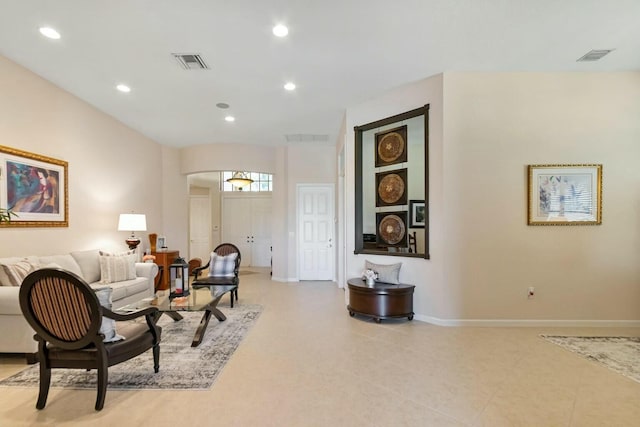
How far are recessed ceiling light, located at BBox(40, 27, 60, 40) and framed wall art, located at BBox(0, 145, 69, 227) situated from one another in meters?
1.39

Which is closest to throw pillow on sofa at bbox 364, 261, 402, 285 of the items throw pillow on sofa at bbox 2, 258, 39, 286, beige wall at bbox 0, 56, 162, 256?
throw pillow on sofa at bbox 2, 258, 39, 286

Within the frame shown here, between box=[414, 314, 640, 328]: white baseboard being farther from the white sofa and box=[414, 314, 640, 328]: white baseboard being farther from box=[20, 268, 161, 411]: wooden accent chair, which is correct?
the white sofa

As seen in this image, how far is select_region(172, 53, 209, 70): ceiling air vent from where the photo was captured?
3.63m

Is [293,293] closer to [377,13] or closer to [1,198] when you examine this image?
[1,198]

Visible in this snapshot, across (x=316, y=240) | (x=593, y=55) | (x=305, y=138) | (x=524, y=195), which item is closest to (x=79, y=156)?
(x=305, y=138)

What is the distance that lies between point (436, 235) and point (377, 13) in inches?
105

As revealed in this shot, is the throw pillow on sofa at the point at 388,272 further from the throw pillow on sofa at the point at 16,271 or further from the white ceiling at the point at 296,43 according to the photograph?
the throw pillow on sofa at the point at 16,271

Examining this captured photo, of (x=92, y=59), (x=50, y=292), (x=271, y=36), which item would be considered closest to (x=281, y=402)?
(x=50, y=292)

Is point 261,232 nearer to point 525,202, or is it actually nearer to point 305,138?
point 305,138

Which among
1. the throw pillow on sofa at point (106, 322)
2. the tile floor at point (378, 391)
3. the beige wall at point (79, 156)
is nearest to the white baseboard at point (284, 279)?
the beige wall at point (79, 156)

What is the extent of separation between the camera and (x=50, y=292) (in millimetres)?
2238

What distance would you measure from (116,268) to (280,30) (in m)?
3.87

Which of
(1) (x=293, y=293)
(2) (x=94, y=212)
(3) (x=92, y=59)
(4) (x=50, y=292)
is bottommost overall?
(1) (x=293, y=293)

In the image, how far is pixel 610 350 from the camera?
338 cm
